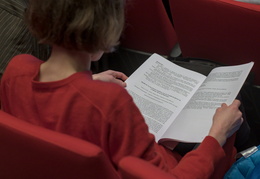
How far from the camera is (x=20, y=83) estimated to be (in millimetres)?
888

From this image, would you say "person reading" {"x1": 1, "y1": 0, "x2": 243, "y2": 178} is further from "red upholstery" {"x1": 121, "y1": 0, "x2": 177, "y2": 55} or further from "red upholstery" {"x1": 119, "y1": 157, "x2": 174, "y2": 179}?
"red upholstery" {"x1": 121, "y1": 0, "x2": 177, "y2": 55}

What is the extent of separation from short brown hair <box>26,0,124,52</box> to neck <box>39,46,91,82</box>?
3 centimetres

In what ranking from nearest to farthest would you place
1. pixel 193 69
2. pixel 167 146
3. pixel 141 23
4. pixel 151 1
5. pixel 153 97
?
1. pixel 167 146
2. pixel 153 97
3. pixel 193 69
4. pixel 151 1
5. pixel 141 23

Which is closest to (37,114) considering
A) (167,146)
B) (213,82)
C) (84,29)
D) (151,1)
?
(84,29)

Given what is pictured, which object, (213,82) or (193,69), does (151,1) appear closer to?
(193,69)

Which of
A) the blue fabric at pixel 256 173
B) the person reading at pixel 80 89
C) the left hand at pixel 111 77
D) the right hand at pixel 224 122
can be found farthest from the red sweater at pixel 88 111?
the left hand at pixel 111 77

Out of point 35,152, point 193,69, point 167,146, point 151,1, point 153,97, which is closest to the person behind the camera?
Answer: point 35,152

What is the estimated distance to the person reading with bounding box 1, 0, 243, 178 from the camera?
792mm

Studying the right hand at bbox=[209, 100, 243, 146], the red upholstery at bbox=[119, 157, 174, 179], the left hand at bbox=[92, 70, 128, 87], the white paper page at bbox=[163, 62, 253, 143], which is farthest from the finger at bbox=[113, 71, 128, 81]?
the red upholstery at bbox=[119, 157, 174, 179]

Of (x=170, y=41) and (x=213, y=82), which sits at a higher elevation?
(x=213, y=82)

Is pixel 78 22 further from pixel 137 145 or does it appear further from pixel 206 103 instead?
pixel 206 103

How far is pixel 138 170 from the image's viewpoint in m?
0.67

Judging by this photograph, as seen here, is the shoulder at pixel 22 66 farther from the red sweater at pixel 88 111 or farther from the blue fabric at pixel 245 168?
the blue fabric at pixel 245 168

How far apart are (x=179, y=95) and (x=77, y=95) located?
527mm
